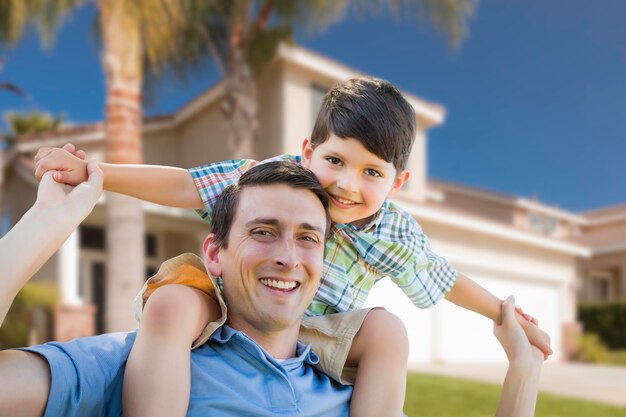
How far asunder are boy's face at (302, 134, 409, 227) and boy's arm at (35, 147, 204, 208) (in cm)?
43

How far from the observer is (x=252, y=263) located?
1751mm

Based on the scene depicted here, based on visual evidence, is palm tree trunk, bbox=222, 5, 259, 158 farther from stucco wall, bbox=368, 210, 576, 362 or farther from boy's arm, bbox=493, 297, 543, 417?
boy's arm, bbox=493, 297, 543, 417

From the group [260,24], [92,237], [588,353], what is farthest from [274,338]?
[588,353]

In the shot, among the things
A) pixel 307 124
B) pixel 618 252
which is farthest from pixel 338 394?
pixel 618 252

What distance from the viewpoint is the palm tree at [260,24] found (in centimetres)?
1229

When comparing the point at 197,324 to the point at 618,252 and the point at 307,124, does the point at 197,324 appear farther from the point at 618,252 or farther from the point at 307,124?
the point at 618,252

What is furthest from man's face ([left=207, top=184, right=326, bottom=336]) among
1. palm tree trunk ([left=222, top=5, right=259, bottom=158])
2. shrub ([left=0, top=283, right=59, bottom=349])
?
shrub ([left=0, top=283, right=59, bottom=349])

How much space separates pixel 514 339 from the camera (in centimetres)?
247

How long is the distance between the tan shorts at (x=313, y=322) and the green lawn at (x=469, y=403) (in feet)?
14.4

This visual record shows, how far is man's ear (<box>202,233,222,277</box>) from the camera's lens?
6.22ft

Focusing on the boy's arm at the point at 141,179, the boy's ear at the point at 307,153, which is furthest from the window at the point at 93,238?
the boy's arm at the point at 141,179

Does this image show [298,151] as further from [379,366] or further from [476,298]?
[379,366]

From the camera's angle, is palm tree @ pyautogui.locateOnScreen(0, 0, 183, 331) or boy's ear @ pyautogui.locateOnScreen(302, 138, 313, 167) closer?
boy's ear @ pyautogui.locateOnScreen(302, 138, 313, 167)

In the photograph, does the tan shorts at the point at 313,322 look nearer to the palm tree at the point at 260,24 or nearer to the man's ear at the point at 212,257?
the man's ear at the point at 212,257
